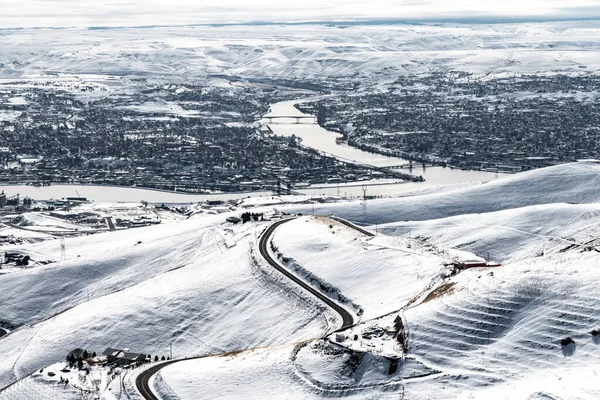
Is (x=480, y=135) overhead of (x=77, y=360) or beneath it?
beneath

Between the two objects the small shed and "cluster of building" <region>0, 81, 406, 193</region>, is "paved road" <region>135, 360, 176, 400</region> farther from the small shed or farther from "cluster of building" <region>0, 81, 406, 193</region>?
"cluster of building" <region>0, 81, 406, 193</region>

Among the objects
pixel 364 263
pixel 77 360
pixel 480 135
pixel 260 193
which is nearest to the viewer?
pixel 77 360

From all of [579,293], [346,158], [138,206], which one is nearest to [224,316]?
[579,293]

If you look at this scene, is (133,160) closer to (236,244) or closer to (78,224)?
(78,224)

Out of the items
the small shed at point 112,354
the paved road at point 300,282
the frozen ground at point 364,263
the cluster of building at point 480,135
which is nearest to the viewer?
the small shed at point 112,354

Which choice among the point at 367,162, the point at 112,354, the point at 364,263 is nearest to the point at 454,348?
the point at 112,354

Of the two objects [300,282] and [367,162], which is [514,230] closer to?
[300,282]

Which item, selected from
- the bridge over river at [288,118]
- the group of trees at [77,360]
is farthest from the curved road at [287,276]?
the bridge over river at [288,118]

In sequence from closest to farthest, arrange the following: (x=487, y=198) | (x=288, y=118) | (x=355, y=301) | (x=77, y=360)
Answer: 1. (x=77, y=360)
2. (x=355, y=301)
3. (x=487, y=198)
4. (x=288, y=118)

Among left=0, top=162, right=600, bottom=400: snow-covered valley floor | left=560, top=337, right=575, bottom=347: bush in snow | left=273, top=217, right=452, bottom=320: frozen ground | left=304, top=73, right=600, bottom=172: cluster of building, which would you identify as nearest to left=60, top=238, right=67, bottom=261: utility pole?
left=0, top=162, right=600, bottom=400: snow-covered valley floor

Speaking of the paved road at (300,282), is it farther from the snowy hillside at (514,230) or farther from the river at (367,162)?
the river at (367,162)

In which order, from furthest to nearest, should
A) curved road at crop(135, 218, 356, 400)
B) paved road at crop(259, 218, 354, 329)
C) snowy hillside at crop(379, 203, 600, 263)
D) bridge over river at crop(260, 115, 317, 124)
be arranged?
bridge over river at crop(260, 115, 317, 124)
snowy hillside at crop(379, 203, 600, 263)
paved road at crop(259, 218, 354, 329)
curved road at crop(135, 218, 356, 400)
